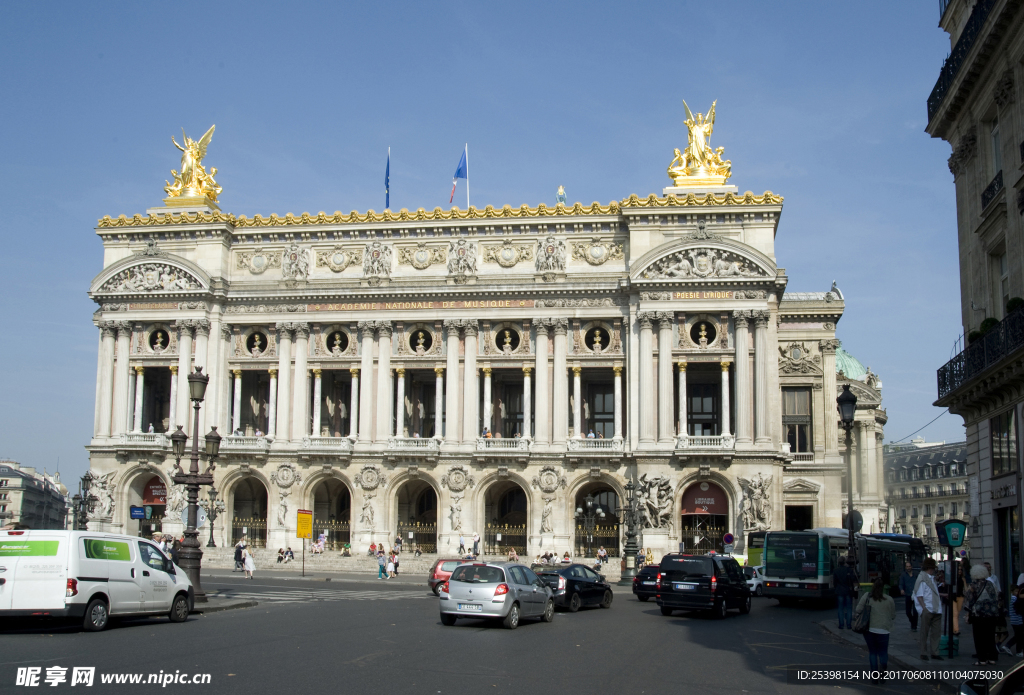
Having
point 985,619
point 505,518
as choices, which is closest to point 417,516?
point 505,518

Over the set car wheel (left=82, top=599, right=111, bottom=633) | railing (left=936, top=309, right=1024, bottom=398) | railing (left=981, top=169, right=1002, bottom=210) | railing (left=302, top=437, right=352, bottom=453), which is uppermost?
railing (left=981, top=169, right=1002, bottom=210)

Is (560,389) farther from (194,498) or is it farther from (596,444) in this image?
(194,498)

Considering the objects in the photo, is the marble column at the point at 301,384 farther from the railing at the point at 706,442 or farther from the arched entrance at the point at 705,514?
the arched entrance at the point at 705,514

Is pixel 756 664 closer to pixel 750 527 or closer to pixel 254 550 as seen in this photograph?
pixel 750 527

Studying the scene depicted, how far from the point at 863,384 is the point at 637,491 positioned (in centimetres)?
3256

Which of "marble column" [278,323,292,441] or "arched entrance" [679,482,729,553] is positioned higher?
A: "marble column" [278,323,292,441]

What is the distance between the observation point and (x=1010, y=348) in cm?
2341

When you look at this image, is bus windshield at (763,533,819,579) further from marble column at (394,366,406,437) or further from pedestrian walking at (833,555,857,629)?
marble column at (394,366,406,437)

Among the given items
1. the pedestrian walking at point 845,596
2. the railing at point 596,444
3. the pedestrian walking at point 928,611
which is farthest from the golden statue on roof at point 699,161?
the pedestrian walking at point 928,611

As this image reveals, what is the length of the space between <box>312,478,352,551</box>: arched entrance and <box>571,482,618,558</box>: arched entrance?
44.6ft

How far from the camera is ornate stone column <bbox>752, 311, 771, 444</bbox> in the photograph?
56.1 m

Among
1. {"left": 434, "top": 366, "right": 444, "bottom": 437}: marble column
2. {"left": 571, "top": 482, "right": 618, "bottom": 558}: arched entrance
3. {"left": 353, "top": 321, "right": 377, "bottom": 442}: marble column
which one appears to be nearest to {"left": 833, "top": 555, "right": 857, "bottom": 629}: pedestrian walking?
{"left": 571, "top": 482, "right": 618, "bottom": 558}: arched entrance

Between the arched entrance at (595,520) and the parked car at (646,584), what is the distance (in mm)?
20037

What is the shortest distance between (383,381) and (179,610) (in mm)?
37391
